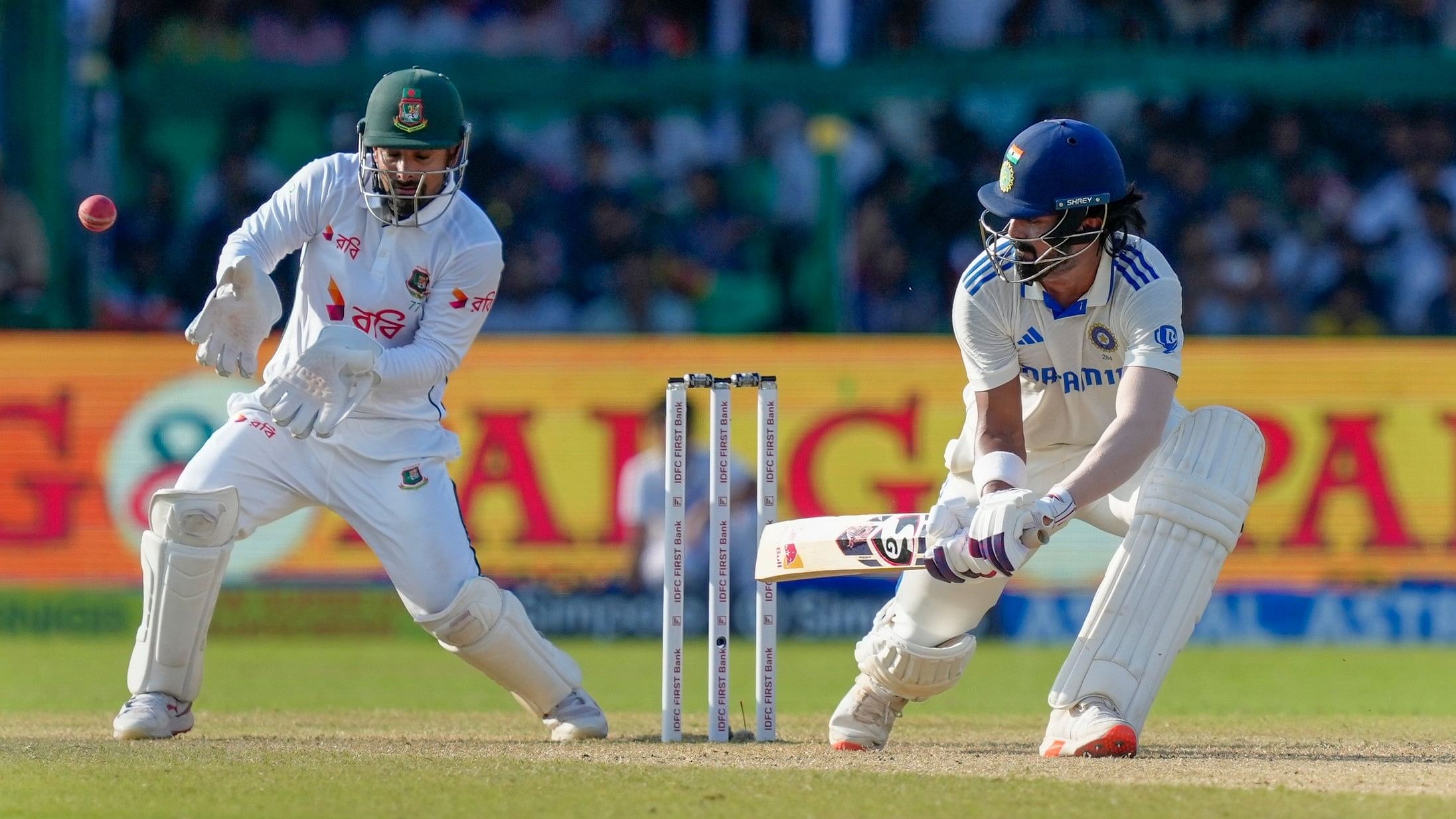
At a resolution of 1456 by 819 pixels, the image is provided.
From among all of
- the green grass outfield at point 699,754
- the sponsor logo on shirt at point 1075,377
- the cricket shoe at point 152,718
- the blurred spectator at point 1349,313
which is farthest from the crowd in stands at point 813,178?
the cricket shoe at point 152,718

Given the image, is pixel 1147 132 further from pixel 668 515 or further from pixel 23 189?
pixel 668 515

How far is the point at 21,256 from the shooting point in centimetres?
1140

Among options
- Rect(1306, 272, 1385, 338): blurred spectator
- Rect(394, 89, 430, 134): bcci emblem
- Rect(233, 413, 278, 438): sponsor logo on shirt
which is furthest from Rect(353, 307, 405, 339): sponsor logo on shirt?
Rect(1306, 272, 1385, 338): blurred spectator

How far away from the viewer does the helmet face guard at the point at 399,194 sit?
5379 millimetres

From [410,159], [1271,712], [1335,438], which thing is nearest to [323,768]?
[410,159]

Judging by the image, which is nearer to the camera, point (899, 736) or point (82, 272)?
point (899, 736)

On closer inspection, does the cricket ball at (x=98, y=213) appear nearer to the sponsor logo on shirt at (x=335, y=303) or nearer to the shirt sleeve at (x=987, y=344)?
the sponsor logo on shirt at (x=335, y=303)

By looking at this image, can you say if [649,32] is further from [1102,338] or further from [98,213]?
[1102,338]

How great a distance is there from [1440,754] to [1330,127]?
26.6 ft

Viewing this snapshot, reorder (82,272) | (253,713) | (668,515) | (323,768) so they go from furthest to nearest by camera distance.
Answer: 1. (82,272)
2. (253,713)
3. (668,515)
4. (323,768)

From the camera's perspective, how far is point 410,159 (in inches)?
212

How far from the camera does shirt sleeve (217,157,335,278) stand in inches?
212

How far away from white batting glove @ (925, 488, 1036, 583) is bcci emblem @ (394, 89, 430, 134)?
183 centimetres

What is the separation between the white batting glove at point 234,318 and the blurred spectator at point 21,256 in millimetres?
6150
